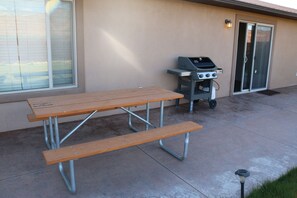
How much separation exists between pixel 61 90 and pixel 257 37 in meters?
5.64

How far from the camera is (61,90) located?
435 cm

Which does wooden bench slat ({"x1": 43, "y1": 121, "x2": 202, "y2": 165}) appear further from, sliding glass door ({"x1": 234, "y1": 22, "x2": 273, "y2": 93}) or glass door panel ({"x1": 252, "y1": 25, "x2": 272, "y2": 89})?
glass door panel ({"x1": 252, "y1": 25, "x2": 272, "y2": 89})

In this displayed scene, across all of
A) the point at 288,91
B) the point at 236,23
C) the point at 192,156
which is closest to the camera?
the point at 192,156

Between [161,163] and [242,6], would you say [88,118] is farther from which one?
[242,6]

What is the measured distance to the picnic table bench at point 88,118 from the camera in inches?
96.4

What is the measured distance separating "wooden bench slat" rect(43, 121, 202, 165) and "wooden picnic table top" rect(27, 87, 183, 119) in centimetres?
42

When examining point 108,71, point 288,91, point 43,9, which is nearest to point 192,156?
point 108,71

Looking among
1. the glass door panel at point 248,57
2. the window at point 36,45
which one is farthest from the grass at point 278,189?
the glass door panel at point 248,57

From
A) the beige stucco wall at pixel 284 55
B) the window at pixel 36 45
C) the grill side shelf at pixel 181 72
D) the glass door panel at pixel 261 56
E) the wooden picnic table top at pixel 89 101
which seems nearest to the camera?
the wooden picnic table top at pixel 89 101

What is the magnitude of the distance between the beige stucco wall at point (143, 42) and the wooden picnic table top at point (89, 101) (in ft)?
3.76

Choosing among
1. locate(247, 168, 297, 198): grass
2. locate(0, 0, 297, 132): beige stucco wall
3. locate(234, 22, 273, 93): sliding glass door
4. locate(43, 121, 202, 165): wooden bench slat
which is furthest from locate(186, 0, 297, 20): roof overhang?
locate(247, 168, 297, 198): grass

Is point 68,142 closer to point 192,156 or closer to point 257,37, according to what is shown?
point 192,156

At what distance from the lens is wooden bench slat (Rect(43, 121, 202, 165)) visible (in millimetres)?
2324

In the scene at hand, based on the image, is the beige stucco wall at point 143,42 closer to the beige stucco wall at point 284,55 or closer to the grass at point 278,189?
the beige stucco wall at point 284,55
